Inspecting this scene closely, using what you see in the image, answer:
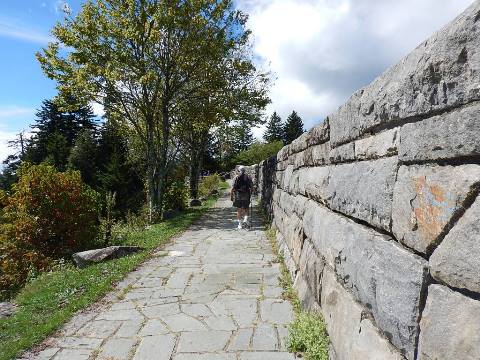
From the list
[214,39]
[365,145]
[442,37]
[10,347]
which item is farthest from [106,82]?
[442,37]

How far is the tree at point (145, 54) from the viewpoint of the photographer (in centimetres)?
1270

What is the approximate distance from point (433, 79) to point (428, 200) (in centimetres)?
51

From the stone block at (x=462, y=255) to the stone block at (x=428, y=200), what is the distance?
0.19 ft

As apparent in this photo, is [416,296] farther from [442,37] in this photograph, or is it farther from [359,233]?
[442,37]

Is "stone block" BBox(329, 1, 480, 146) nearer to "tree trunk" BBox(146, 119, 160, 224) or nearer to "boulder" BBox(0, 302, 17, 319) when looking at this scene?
"boulder" BBox(0, 302, 17, 319)

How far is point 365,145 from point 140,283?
435 centimetres

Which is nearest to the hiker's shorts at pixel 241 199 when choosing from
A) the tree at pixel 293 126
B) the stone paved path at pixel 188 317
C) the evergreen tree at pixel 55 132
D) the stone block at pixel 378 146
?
the stone paved path at pixel 188 317

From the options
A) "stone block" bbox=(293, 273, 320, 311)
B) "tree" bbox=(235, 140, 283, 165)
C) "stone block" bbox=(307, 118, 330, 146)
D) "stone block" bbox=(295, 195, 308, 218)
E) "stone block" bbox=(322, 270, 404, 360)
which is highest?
"tree" bbox=(235, 140, 283, 165)

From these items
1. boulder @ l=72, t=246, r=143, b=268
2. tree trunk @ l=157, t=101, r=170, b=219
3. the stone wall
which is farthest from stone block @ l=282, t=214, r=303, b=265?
tree trunk @ l=157, t=101, r=170, b=219

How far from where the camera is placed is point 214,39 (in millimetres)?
13852

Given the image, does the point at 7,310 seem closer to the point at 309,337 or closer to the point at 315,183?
the point at 309,337

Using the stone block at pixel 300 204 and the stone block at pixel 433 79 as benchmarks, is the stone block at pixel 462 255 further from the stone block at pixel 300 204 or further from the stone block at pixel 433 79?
the stone block at pixel 300 204

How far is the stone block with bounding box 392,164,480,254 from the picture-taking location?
1475 millimetres

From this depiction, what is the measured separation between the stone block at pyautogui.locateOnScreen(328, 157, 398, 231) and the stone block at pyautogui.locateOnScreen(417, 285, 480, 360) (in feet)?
2.06
